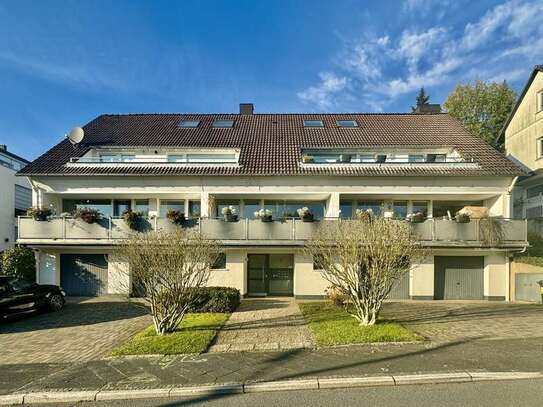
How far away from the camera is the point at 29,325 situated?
1020cm

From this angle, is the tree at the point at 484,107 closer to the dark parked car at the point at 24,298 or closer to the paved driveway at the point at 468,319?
the paved driveway at the point at 468,319

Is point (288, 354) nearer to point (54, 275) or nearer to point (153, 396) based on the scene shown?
point (153, 396)

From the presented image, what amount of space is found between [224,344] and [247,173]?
334 inches

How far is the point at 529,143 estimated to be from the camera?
21.3m

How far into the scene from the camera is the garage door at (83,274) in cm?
1508

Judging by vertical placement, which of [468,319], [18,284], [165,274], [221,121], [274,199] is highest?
[221,121]

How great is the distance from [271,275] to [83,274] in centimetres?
855

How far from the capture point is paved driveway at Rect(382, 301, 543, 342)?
8.33 meters

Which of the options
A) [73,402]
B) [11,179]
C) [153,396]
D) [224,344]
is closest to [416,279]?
[224,344]

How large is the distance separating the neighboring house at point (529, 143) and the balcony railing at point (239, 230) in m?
9.56

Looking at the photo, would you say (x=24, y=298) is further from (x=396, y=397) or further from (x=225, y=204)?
(x=396, y=397)

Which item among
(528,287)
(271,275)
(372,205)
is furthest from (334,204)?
(528,287)

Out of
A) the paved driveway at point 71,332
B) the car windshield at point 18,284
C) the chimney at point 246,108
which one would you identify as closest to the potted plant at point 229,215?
the paved driveway at point 71,332

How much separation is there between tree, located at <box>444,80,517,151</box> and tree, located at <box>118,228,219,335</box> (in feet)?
96.8
